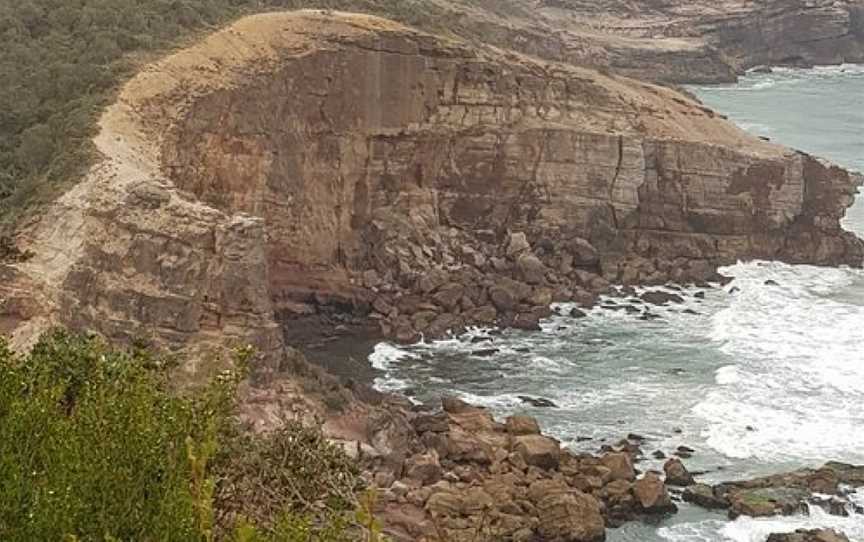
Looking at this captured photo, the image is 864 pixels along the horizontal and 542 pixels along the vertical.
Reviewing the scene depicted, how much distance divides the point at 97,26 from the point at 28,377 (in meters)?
31.8

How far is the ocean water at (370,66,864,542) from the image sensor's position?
35312 mm

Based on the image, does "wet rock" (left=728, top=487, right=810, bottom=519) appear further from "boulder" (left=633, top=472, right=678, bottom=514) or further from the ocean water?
"boulder" (left=633, top=472, right=678, bottom=514)

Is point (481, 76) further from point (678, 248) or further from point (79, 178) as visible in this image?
point (79, 178)

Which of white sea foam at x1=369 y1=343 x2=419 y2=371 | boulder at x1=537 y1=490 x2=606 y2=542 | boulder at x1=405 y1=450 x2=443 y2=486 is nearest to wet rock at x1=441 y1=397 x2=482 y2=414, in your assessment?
boulder at x1=405 y1=450 x2=443 y2=486

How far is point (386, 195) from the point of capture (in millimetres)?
47969

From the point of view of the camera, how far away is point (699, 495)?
3212cm

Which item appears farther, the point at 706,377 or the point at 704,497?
the point at 706,377

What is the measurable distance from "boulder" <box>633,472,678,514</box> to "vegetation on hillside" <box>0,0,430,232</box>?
677 inches

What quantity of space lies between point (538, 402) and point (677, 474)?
6.72m

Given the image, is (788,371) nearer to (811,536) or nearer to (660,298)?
(660,298)

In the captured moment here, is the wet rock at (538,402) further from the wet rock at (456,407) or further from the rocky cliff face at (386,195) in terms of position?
the rocky cliff face at (386,195)

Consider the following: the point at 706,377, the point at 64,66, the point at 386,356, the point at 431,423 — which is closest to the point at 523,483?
the point at 431,423

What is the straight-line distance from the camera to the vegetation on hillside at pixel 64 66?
3441cm

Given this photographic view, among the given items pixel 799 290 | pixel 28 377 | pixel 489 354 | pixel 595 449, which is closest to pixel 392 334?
pixel 489 354
